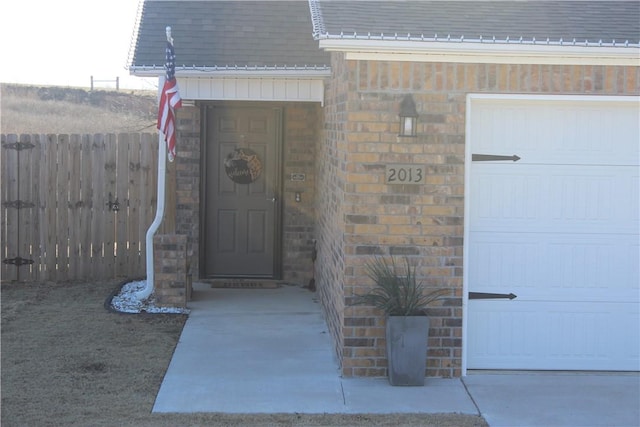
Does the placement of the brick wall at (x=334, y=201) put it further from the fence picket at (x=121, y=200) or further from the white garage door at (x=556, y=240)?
the fence picket at (x=121, y=200)

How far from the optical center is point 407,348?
6746mm

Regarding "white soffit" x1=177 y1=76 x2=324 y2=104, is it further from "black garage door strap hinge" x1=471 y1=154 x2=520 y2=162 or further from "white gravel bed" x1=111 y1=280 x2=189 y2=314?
"black garage door strap hinge" x1=471 y1=154 x2=520 y2=162

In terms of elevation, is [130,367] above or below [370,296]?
below

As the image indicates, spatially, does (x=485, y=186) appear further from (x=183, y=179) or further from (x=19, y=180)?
(x=19, y=180)

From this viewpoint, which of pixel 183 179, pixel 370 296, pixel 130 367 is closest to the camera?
pixel 370 296

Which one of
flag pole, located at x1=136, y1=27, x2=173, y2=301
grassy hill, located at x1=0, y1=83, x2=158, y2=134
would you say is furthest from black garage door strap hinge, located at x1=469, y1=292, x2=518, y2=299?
grassy hill, located at x1=0, y1=83, x2=158, y2=134

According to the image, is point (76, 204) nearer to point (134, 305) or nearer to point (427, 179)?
point (134, 305)

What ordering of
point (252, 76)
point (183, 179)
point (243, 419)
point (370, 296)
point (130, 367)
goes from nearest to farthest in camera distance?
point (243, 419)
point (370, 296)
point (130, 367)
point (252, 76)
point (183, 179)

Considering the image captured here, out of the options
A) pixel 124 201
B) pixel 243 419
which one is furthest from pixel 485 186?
pixel 124 201

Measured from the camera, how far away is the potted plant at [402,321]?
6.71 metres

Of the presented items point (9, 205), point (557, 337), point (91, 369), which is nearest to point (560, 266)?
point (557, 337)

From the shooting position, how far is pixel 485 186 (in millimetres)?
7223

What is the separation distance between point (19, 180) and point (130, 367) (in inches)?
198

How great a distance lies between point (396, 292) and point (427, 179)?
967 mm
